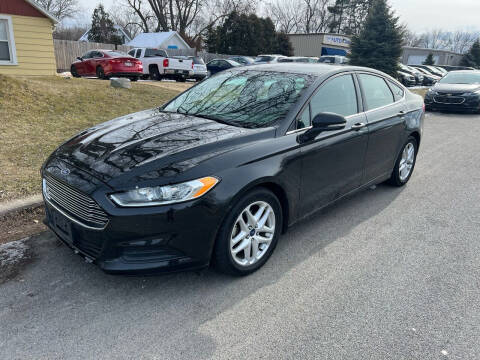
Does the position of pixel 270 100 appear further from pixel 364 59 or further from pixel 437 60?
pixel 437 60

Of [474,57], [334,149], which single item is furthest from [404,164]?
[474,57]

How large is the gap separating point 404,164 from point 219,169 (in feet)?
11.8

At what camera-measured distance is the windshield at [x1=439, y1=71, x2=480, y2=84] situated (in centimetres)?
1377

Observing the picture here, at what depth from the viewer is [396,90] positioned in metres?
5.18

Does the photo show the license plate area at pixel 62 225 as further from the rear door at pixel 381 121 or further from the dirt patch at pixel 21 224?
the rear door at pixel 381 121

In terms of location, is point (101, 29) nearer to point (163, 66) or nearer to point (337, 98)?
point (163, 66)

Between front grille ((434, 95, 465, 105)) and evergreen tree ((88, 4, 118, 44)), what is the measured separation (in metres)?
34.8

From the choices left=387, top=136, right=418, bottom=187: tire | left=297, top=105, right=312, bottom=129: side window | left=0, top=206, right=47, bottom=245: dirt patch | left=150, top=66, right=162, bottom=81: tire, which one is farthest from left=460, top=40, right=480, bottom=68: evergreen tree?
left=0, top=206, right=47, bottom=245: dirt patch

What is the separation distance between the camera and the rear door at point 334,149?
11.7 feet

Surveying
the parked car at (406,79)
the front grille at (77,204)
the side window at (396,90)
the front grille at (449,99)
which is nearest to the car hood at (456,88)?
the front grille at (449,99)

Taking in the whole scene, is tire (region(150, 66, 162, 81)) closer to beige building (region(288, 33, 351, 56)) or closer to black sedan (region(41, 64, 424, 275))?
black sedan (region(41, 64, 424, 275))

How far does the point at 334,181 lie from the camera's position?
154 inches

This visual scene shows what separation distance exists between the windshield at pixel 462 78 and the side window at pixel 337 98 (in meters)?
11.8

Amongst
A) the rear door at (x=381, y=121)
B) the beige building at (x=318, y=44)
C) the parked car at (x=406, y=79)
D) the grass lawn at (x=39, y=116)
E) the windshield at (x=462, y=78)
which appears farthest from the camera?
the beige building at (x=318, y=44)
